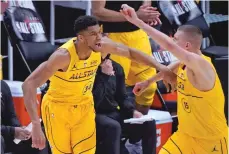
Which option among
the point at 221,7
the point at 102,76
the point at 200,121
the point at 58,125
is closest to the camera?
the point at 200,121

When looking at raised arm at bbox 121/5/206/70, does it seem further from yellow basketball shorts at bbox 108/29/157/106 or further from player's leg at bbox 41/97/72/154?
yellow basketball shorts at bbox 108/29/157/106

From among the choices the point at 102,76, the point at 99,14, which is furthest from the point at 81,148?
the point at 99,14

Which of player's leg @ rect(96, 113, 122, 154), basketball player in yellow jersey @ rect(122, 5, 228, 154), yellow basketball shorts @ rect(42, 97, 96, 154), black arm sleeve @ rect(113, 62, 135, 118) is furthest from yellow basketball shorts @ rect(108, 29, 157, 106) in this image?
basketball player in yellow jersey @ rect(122, 5, 228, 154)

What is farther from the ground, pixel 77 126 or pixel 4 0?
pixel 4 0

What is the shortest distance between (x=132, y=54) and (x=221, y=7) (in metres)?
3.41

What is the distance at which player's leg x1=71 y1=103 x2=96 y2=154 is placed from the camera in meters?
4.23

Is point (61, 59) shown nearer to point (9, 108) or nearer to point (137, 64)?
point (9, 108)

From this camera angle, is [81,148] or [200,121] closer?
[200,121]

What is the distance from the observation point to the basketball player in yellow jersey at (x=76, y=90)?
13.6ft

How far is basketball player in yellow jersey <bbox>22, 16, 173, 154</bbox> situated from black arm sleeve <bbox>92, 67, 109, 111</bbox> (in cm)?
34

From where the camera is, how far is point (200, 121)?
3932 mm

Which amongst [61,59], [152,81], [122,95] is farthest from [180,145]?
[122,95]

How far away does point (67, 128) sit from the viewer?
4234mm

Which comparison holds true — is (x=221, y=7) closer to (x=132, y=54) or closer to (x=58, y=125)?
(x=132, y=54)
